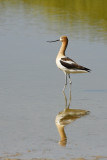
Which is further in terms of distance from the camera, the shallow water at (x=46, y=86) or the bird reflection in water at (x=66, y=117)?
the bird reflection in water at (x=66, y=117)

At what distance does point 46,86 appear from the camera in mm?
13195

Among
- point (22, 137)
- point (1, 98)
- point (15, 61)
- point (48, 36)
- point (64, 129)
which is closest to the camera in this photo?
point (22, 137)

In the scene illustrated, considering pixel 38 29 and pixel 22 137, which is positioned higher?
pixel 22 137

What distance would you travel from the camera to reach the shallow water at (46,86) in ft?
29.2

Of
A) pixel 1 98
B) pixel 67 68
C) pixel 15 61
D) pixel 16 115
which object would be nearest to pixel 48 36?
pixel 15 61

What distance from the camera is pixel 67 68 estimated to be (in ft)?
44.0

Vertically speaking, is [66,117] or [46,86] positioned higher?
[66,117]

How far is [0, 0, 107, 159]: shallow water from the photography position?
889cm

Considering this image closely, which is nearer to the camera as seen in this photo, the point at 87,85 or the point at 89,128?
the point at 89,128

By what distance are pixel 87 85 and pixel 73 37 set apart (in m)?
7.57

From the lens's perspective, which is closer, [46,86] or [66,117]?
[66,117]

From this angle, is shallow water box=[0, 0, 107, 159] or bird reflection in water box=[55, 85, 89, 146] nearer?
shallow water box=[0, 0, 107, 159]

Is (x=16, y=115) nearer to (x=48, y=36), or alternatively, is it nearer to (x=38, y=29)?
(x=48, y=36)

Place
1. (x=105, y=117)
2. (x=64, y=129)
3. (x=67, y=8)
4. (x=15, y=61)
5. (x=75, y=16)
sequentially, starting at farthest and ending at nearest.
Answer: (x=67, y=8), (x=75, y=16), (x=15, y=61), (x=105, y=117), (x=64, y=129)
